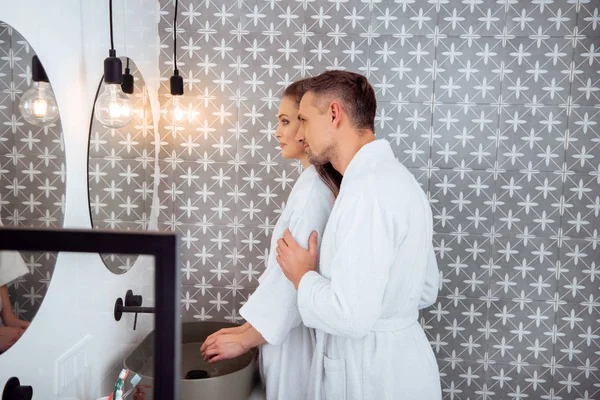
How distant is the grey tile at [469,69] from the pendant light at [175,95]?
1.00 metres

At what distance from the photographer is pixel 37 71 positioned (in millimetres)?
1051

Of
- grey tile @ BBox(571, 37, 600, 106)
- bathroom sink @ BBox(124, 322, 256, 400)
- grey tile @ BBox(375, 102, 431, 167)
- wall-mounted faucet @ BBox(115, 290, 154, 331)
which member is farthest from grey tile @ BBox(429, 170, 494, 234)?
wall-mounted faucet @ BBox(115, 290, 154, 331)

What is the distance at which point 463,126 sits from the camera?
6.57ft

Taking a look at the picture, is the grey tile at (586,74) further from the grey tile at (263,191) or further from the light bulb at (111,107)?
the light bulb at (111,107)

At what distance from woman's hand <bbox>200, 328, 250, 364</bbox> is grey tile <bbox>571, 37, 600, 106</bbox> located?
1.54m

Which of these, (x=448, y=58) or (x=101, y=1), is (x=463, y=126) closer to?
(x=448, y=58)

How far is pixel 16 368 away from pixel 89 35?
0.85m

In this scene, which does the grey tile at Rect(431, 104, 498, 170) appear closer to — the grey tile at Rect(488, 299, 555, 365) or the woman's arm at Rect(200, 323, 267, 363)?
the grey tile at Rect(488, 299, 555, 365)

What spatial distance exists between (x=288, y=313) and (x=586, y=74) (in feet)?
4.79

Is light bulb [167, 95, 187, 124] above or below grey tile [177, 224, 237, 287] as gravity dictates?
above

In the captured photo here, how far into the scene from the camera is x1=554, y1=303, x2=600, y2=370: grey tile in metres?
2.02

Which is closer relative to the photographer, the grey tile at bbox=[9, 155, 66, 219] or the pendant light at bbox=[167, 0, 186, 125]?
the grey tile at bbox=[9, 155, 66, 219]

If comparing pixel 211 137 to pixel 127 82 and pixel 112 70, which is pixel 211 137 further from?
pixel 112 70

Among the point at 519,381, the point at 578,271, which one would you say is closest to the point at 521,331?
the point at 519,381
